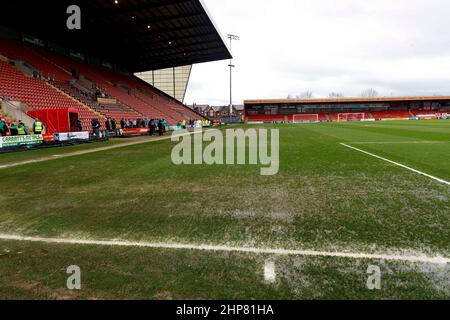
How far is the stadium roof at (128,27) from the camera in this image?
954 inches

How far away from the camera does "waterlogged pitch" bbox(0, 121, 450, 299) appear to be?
7.77 feet

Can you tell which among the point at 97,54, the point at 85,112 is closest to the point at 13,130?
the point at 85,112

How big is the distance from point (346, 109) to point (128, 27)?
57971 mm

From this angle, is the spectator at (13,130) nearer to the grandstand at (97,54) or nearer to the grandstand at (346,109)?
the grandstand at (97,54)

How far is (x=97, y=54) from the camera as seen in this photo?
40.1 meters

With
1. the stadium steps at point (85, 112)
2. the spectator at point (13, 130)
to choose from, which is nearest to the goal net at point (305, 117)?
the stadium steps at point (85, 112)

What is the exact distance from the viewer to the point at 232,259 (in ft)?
9.25

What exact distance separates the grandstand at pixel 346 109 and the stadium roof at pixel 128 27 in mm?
27833

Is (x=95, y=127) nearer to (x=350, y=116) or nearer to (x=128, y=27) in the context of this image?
(x=128, y=27)

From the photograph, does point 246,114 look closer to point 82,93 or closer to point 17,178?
point 82,93

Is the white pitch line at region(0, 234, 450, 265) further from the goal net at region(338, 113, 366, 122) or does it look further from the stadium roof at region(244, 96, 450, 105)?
the goal net at region(338, 113, 366, 122)

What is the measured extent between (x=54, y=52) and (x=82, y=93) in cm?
878

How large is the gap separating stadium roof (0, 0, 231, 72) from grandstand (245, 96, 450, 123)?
27833 millimetres
